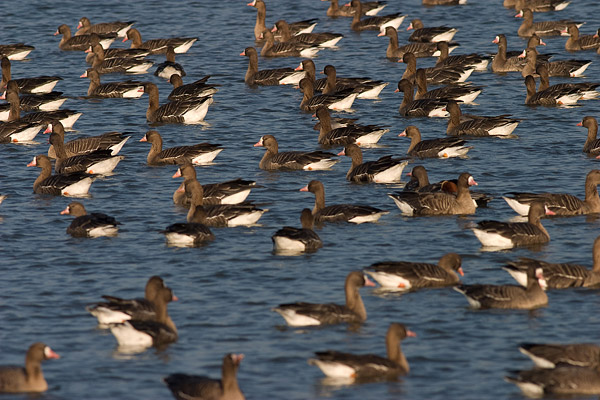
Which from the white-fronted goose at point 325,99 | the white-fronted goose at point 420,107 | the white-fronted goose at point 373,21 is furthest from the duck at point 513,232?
the white-fronted goose at point 373,21

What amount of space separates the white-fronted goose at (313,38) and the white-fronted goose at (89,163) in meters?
16.6

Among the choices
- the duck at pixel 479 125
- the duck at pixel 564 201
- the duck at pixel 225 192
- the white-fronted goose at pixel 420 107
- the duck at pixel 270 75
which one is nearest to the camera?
the duck at pixel 564 201

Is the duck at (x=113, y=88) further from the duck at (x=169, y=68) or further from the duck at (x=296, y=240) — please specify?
the duck at (x=296, y=240)

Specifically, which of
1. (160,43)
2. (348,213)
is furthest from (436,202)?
(160,43)

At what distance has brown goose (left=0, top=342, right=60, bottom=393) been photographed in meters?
14.9

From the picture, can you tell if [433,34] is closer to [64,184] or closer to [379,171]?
[379,171]

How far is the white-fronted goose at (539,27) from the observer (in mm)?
44562

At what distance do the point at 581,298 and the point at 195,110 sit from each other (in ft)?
55.2

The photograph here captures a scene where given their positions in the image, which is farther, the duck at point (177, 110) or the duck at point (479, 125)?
the duck at point (177, 110)

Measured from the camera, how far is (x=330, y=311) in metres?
17.2

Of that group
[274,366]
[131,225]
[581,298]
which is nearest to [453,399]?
[274,366]

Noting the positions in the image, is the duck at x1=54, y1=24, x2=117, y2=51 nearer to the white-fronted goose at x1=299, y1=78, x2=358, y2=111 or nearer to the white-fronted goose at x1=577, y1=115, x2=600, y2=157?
the white-fronted goose at x1=299, y1=78, x2=358, y2=111

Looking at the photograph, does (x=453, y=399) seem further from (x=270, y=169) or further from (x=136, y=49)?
(x=136, y=49)

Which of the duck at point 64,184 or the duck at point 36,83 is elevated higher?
the duck at point 64,184
